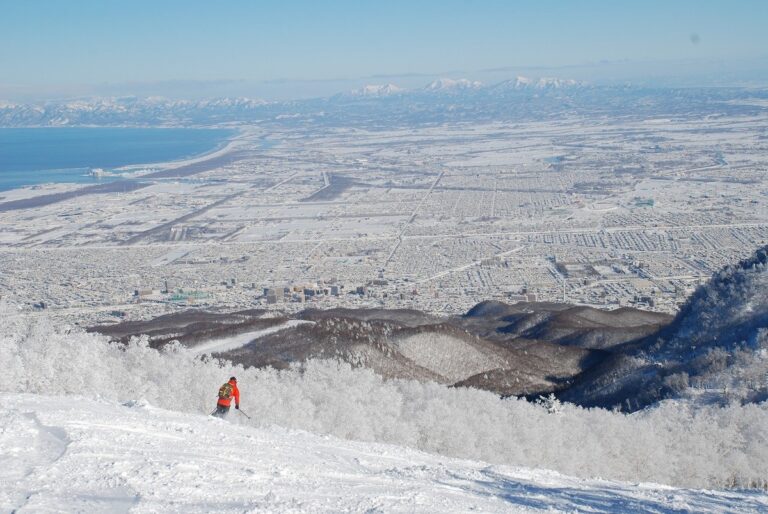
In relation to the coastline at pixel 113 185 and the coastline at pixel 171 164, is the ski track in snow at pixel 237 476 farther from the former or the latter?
the coastline at pixel 171 164

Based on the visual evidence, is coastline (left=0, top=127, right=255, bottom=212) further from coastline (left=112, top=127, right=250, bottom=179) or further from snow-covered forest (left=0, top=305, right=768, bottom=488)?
snow-covered forest (left=0, top=305, right=768, bottom=488)

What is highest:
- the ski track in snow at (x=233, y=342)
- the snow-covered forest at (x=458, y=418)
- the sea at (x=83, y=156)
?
the snow-covered forest at (x=458, y=418)

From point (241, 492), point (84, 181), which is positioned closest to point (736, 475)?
point (241, 492)

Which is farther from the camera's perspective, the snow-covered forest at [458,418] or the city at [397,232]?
the city at [397,232]

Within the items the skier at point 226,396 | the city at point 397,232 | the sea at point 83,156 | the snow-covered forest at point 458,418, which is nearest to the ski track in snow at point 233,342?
the snow-covered forest at point 458,418

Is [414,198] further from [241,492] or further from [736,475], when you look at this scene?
[241,492]
